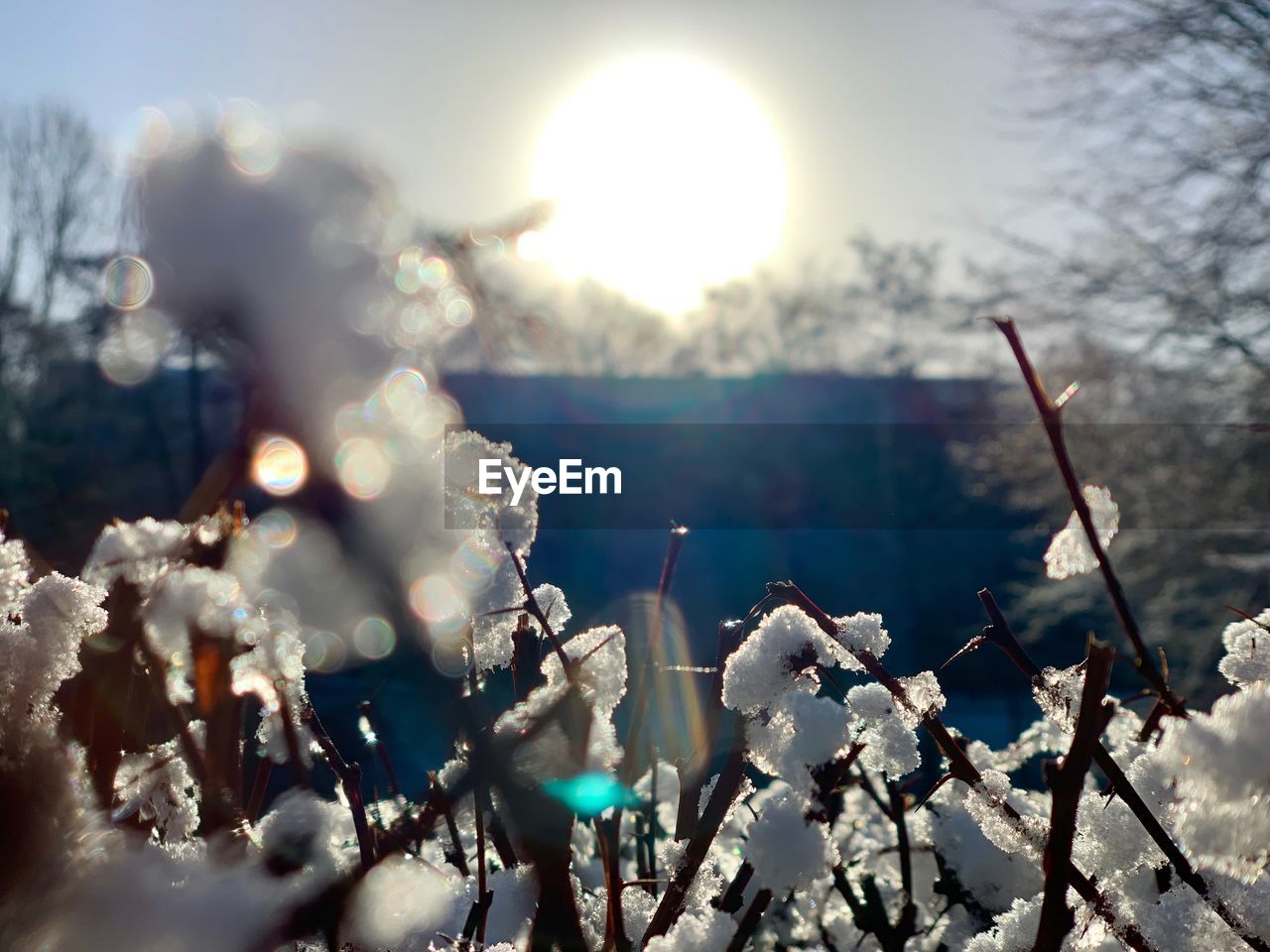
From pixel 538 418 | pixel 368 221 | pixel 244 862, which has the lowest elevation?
pixel 538 418

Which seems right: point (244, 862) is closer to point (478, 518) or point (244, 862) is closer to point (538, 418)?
point (478, 518)

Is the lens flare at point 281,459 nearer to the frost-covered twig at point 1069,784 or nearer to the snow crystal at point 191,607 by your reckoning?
the snow crystal at point 191,607

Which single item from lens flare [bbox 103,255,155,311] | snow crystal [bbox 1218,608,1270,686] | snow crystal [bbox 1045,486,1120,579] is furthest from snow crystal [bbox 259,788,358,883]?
snow crystal [bbox 1218,608,1270,686]

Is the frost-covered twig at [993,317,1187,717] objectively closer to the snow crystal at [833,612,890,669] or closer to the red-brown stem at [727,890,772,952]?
the snow crystal at [833,612,890,669]

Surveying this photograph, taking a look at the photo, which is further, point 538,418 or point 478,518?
point 538,418

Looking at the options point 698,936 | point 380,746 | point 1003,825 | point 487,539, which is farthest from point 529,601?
point 380,746

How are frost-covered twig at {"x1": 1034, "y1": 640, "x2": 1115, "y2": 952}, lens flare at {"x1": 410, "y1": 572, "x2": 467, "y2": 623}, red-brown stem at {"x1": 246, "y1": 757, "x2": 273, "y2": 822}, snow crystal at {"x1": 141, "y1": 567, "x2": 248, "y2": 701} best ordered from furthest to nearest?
red-brown stem at {"x1": 246, "y1": 757, "x2": 273, "y2": 822}
snow crystal at {"x1": 141, "y1": 567, "x2": 248, "y2": 701}
lens flare at {"x1": 410, "y1": 572, "x2": 467, "y2": 623}
frost-covered twig at {"x1": 1034, "y1": 640, "x2": 1115, "y2": 952}

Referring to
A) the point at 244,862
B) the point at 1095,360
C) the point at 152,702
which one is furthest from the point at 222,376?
the point at 1095,360
